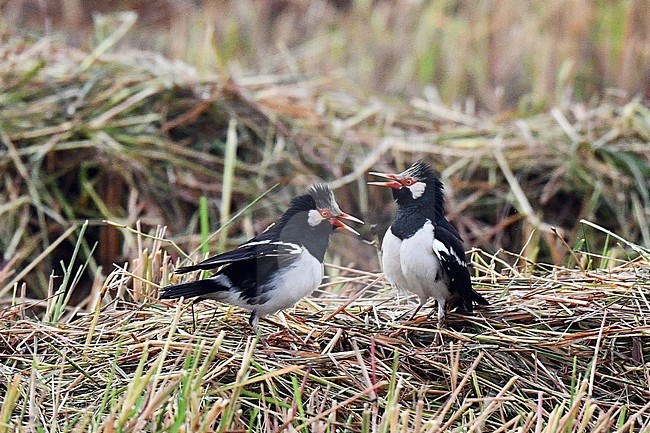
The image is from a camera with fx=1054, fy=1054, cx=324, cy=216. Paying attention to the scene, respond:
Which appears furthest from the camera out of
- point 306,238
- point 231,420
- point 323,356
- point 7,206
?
point 7,206

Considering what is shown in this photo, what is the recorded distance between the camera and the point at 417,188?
3.33 m

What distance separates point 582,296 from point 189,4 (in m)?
7.87

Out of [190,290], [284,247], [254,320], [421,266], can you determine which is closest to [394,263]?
[421,266]

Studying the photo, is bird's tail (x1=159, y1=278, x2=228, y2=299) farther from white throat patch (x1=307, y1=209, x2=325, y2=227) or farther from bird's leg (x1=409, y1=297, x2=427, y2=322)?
bird's leg (x1=409, y1=297, x2=427, y2=322)

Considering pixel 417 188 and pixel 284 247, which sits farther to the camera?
pixel 417 188

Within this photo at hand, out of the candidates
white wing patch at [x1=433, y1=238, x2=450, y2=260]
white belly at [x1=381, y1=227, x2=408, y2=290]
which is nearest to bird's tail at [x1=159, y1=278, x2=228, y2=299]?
white belly at [x1=381, y1=227, x2=408, y2=290]

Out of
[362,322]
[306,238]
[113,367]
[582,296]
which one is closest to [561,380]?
[582,296]

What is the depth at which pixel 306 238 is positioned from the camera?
126 inches

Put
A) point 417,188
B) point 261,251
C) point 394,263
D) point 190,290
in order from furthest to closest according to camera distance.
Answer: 1. point 417,188
2. point 394,263
3. point 261,251
4. point 190,290

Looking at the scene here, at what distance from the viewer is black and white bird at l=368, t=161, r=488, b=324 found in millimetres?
3182

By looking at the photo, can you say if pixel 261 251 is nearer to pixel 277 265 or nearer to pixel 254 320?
pixel 277 265

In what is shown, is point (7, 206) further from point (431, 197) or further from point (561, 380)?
point (561, 380)

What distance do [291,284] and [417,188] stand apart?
56 centimetres

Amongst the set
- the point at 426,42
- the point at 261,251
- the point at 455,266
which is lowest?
the point at 426,42
